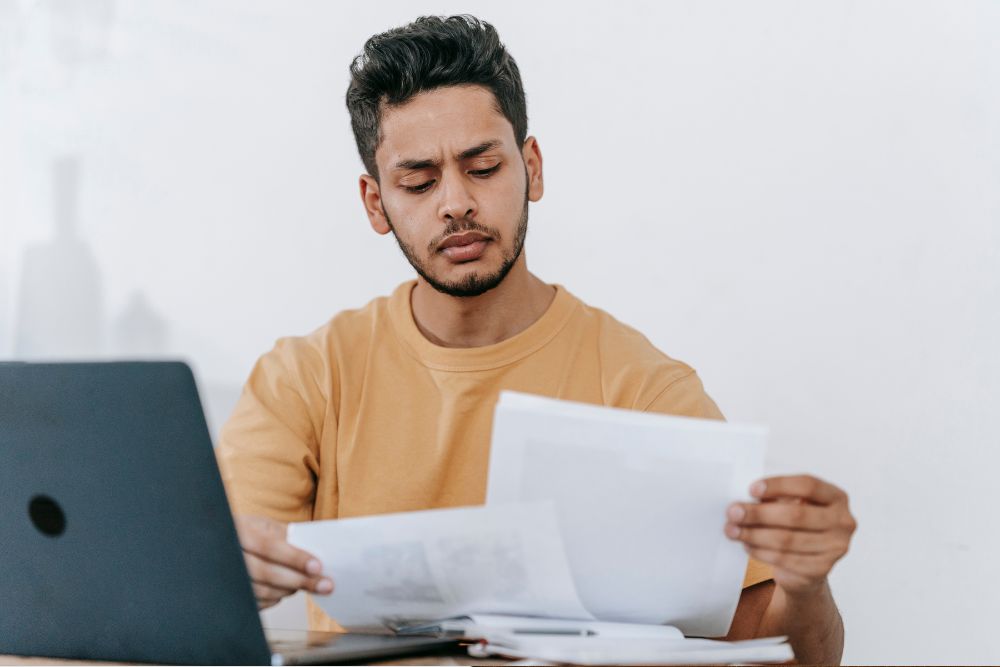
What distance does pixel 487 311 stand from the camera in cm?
148

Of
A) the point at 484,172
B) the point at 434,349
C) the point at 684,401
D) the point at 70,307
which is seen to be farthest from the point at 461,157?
the point at 70,307

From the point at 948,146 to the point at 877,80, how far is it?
0.50 ft

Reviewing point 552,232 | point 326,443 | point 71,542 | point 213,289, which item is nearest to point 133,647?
point 71,542

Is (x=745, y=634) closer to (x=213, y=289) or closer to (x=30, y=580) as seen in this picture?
(x=30, y=580)

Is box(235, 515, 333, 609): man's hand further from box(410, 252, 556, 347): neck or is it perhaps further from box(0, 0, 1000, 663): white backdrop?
box(0, 0, 1000, 663): white backdrop

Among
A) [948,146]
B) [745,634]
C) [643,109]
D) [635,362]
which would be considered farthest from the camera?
[643,109]

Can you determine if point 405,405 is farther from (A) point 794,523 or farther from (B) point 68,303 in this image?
(B) point 68,303

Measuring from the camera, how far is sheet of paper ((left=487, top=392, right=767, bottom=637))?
846 millimetres

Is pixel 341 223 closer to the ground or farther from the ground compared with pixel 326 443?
farther from the ground

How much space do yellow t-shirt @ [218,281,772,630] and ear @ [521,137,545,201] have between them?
7.0 inches

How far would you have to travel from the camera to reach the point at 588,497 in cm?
87

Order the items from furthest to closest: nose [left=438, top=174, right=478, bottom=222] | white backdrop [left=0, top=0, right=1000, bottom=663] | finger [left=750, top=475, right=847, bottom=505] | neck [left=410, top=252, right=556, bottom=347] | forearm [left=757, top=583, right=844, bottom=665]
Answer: white backdrop [left=0, top=0, right=1000, bottom=663] → neck [left=410, top=252, right=556, bottom=347] → nose [left=438, top=174, right=478, bottom=222] → forearm [left=757, top=583, right=844, bottom=665] → finger [left=750, top=475, right=847, bottom=505]

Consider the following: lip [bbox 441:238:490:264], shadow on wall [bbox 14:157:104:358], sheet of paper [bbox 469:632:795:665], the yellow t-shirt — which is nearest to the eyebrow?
lip [bbox 441:238:490:264]

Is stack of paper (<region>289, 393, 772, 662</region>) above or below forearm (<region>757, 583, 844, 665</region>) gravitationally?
above
